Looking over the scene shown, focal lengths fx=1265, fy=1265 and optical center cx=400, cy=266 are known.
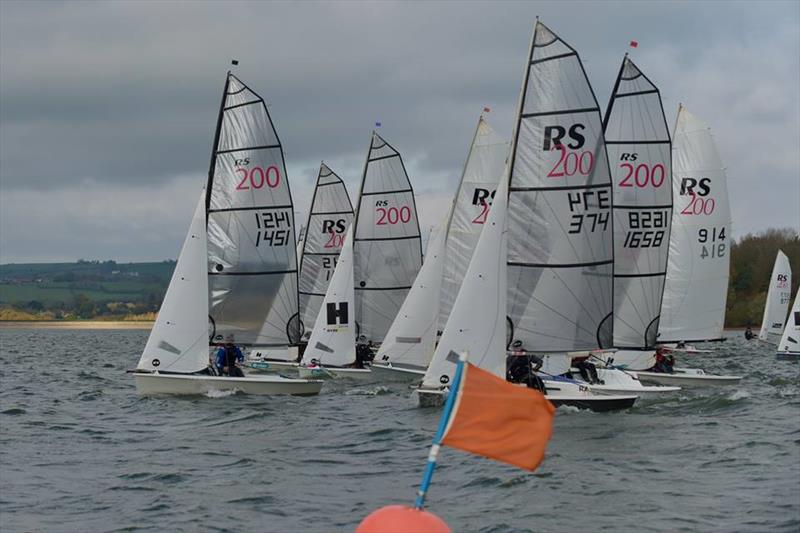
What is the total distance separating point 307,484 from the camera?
16.3 m

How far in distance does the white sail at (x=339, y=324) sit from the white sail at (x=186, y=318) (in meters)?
6.84

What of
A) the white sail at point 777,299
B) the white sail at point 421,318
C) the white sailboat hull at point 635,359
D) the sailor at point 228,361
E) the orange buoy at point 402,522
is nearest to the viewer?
the orange buoy at point 402,522

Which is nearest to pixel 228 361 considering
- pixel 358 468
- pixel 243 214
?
pixel 243 214

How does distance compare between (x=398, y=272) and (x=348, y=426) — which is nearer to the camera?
(x=348, y=426)

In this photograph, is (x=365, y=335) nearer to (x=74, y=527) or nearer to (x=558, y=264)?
(x=558, y=264)

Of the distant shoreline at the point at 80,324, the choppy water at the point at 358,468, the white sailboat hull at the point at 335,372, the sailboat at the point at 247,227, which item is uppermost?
the sailboat at the point at 247,227

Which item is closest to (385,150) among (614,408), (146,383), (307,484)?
(146,383)

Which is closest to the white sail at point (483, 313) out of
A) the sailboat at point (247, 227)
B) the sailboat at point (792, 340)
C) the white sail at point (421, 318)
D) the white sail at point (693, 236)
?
the sailboat at point (247, 227)

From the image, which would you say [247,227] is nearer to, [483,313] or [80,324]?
[483,313]

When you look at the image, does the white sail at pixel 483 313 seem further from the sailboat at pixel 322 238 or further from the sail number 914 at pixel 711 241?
the sailboat at pixel 322 238

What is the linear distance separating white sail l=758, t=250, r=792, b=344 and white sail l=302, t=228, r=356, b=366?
36048 millimetres

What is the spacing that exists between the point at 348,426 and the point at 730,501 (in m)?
9.14

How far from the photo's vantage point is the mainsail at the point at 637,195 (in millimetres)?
30984

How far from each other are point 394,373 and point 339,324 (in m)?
2.03
